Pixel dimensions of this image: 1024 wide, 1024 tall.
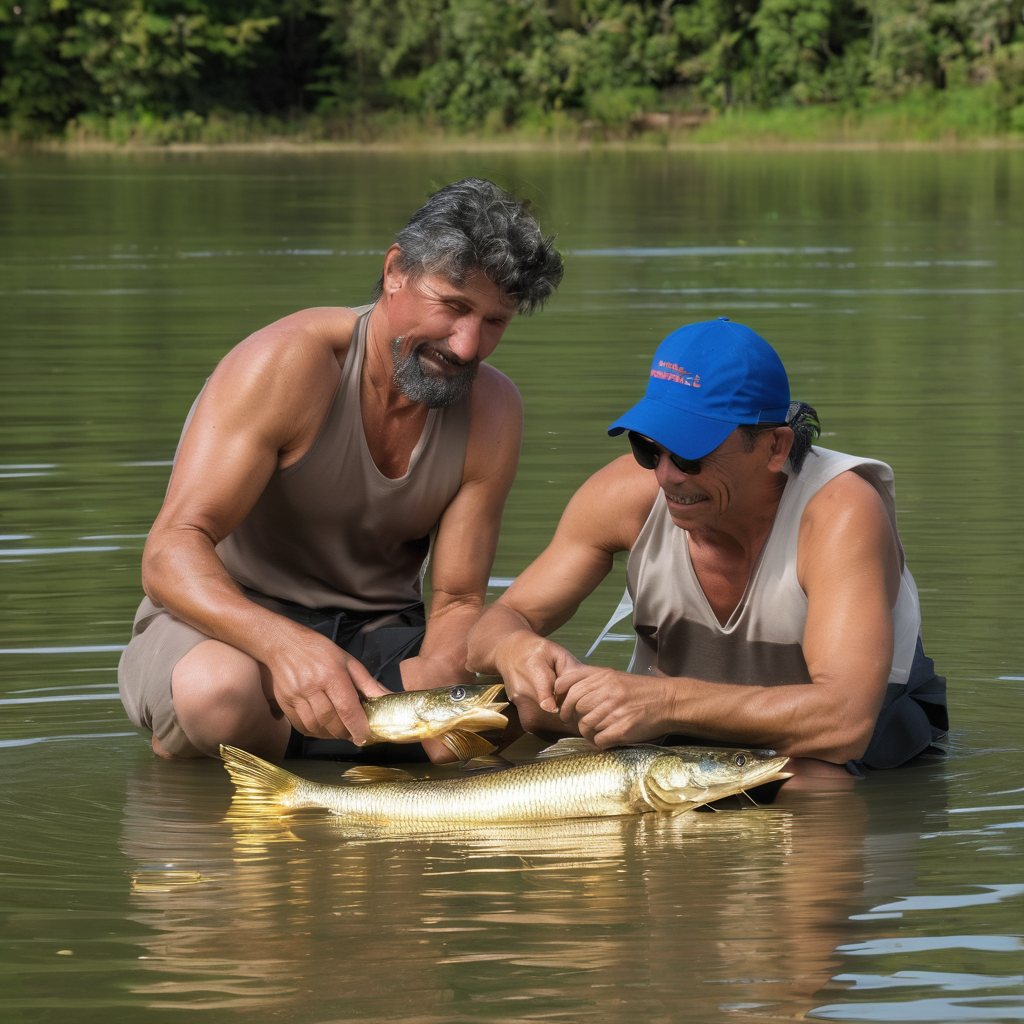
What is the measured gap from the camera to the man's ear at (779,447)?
4480 mm

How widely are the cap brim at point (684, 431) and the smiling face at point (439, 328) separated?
651 mm

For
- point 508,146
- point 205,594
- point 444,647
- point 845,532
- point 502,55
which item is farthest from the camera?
point 502,55

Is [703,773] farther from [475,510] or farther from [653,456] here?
[475,510]

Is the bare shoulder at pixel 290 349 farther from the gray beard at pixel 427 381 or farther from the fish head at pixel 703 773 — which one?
the fish head at pixel 703 773

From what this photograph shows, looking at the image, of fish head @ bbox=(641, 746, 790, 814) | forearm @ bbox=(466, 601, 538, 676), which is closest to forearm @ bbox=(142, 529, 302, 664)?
forearm @ bbox=(466, 601, 538, 676)

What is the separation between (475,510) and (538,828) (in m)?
1.10

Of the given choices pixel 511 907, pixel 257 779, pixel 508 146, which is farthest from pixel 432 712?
pixel 508 146

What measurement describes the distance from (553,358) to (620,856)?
Answer: 8.86 meters

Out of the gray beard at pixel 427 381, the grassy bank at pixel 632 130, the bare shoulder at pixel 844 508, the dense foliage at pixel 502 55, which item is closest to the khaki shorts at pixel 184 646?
the gray beard at pixel 427 381

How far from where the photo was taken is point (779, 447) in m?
4.50

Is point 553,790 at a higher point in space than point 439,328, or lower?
lower

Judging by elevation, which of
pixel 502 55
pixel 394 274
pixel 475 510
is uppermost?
pixel 502 55

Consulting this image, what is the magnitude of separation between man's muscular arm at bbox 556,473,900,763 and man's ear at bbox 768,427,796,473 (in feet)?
0.54

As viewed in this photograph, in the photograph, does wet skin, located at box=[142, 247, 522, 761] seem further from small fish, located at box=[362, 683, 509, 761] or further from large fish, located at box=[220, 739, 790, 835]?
large fish, located at box=[220, 739, 790, 835]
